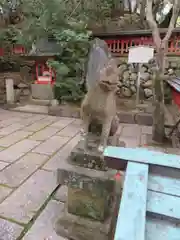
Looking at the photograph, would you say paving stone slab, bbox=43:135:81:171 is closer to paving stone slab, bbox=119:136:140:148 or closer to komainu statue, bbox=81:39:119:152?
komainu statue, bbox=81:39:119:152

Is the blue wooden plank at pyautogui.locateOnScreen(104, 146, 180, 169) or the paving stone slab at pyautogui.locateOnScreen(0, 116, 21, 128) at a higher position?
the blue wooden plank at pyautogui.locateOnScreen(104, 146, 180, 169)

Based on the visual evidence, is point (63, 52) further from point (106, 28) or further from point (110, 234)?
point (110, 234)

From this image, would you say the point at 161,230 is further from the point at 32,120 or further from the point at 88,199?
the point at 32,120

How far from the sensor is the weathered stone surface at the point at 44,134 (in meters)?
3.19

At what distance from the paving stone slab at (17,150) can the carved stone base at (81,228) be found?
1.28m

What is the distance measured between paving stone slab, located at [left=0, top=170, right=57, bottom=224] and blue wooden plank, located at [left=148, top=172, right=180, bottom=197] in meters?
1.12

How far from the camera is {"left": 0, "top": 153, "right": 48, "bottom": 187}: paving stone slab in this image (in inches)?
76.1

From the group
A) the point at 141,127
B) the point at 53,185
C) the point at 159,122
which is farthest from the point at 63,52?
the point at 53,185

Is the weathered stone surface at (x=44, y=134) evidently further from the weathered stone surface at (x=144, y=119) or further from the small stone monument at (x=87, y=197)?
the small stone monument at (x=87, y=197)

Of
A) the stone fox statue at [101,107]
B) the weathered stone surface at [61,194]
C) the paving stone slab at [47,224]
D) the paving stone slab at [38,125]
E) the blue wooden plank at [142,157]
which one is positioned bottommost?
the paving stone slab at [47,224]

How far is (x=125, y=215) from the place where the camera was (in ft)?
1.83

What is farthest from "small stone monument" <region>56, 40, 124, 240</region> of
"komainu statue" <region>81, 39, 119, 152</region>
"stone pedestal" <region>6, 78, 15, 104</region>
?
"stone pedestal" <region>6, 78, 15, 104</region>

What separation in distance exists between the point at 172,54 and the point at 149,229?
6.22 meters

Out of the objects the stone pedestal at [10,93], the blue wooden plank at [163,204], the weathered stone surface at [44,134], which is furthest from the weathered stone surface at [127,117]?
the blue wooden plank at [163,204]
